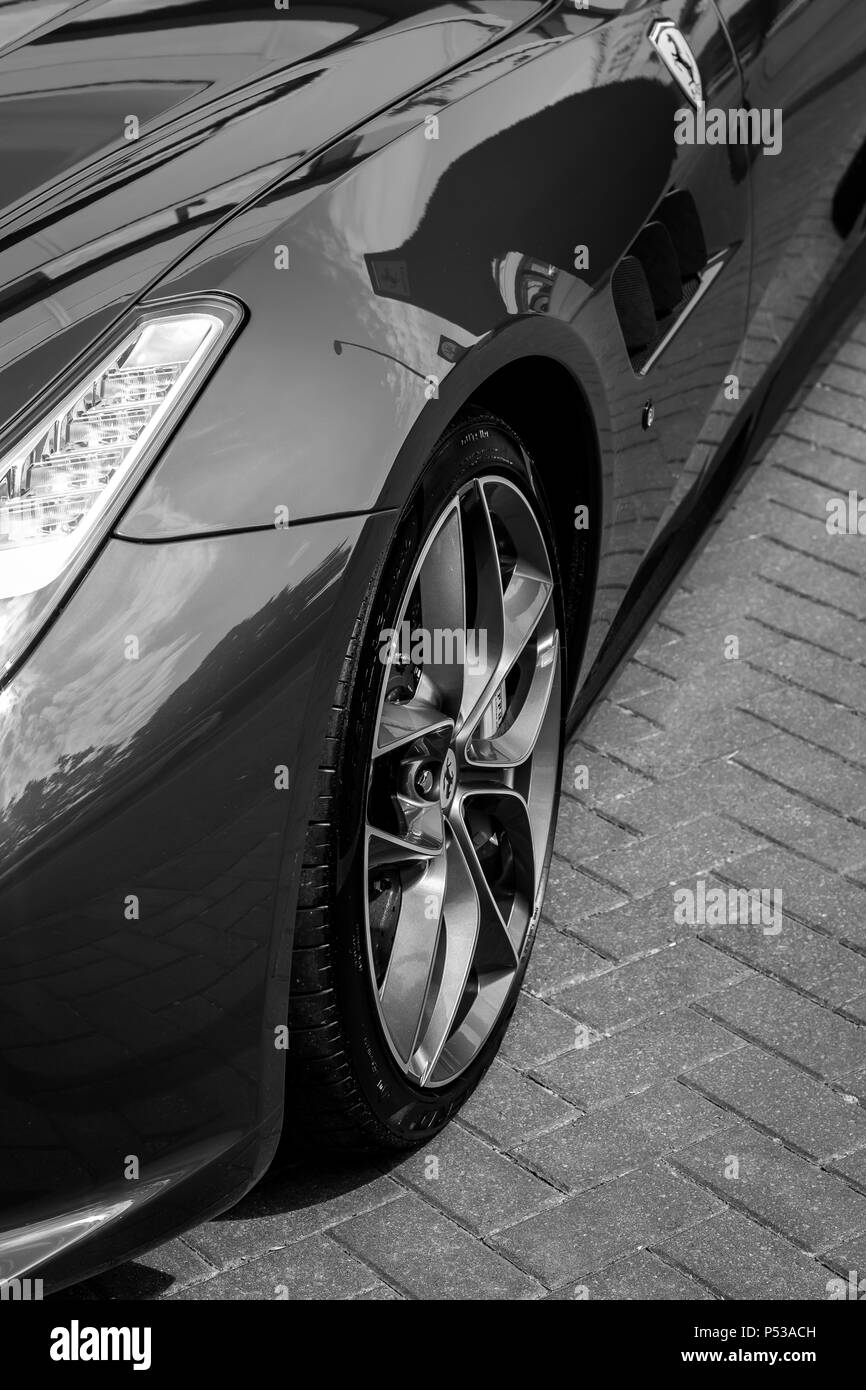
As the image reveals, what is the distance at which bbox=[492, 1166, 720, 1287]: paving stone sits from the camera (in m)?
2.19

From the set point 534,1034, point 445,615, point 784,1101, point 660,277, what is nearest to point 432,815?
point 445,615

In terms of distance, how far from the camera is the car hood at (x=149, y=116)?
186cm

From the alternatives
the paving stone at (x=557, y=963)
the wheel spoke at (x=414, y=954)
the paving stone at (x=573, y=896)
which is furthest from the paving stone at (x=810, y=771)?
the wheel spoke at (x=414, y=954)

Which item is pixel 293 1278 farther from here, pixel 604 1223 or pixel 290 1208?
pixel 604 1223

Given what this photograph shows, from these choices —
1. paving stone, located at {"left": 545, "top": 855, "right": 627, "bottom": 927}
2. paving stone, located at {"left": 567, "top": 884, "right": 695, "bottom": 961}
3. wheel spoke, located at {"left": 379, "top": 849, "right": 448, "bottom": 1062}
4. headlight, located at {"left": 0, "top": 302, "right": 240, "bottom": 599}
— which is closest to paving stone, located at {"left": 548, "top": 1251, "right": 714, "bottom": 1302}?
wheel spoke, located at {"left": 379, "top": 849, "right": 448, "bottom": 1062}

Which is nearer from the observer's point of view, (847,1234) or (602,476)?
(847,1234)

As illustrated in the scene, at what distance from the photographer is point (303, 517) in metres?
1.74

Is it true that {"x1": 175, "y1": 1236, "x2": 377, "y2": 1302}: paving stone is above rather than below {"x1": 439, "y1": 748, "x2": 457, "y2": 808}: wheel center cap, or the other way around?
below

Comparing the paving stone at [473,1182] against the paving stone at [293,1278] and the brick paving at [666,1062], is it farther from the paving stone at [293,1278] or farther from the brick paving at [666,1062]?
the paving stone at [293,1278]

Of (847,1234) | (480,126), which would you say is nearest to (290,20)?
(480,126)

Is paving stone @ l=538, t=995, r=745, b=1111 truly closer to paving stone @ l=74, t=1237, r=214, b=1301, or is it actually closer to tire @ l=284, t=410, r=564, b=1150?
tire @ l=284, t=410, r=564, b=1150

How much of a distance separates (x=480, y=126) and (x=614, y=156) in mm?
308
